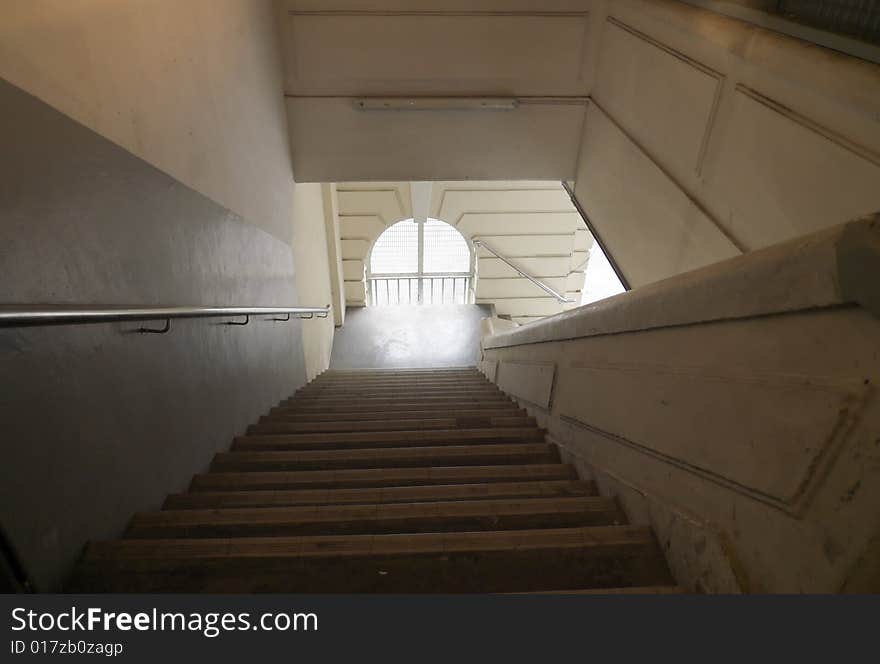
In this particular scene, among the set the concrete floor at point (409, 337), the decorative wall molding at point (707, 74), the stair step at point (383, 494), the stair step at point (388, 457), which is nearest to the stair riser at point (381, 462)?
the stair step at point (388, 457)

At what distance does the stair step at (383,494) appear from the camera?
1.92m

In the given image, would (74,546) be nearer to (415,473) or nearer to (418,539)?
(418,539)

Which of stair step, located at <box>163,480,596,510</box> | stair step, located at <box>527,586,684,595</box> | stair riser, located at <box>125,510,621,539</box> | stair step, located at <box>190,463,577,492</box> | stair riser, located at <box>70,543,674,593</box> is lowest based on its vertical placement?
stair step, located at <box>527,586,684,595</box>

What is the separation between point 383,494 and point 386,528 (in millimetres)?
281

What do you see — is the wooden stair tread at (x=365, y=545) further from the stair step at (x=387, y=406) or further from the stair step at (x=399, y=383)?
the stair step at (x=399, y=383)

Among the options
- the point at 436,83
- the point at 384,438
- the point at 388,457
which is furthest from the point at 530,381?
the point at 436,83

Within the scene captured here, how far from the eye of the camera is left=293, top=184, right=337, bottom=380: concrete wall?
20.1ft

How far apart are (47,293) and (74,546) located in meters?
0.80

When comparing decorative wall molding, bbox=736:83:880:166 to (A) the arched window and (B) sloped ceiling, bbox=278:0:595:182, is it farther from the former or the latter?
(A) the arched window

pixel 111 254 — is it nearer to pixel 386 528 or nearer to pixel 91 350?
pixel 91 350

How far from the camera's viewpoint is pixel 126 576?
1.39 meters

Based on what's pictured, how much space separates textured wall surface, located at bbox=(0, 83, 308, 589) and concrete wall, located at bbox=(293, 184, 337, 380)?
351 centimetres

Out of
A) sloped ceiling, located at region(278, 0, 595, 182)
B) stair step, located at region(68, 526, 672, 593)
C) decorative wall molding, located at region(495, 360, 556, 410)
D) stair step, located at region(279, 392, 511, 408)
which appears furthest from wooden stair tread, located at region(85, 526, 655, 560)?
sloped ceiling, located at region(278, 0, 595, 182)

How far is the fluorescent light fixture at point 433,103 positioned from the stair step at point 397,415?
368 cm
